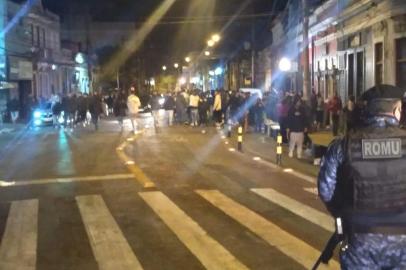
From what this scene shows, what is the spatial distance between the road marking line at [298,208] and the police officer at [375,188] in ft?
18.3

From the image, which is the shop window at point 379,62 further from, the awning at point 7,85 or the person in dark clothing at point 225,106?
the awning at point 7,85

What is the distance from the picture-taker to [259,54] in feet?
212

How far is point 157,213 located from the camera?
36.9ft

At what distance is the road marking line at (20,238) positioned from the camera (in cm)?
816

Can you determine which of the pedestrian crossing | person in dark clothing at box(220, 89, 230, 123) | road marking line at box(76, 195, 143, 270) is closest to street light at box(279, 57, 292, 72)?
person in dark clothing at box(220, 89, 230, 123)

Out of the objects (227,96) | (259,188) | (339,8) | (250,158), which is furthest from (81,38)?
(259,188)

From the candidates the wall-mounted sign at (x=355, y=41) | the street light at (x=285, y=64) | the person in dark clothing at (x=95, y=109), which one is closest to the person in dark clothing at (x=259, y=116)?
the street light at (x=285, y=64)

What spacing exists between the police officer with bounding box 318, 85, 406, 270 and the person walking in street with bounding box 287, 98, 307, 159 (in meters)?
15.0

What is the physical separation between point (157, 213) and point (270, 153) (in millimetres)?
10729

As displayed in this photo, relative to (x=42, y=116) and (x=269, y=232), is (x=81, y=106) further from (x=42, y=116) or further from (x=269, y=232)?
(x=269, y=232)

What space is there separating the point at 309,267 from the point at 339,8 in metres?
24.8

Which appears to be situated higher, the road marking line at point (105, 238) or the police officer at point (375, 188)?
the police officer at point (375, 188)

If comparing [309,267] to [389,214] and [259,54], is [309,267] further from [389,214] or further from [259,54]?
[259,54]

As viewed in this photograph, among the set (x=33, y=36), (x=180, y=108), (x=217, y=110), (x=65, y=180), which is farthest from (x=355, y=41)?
(x=33, y=36)
